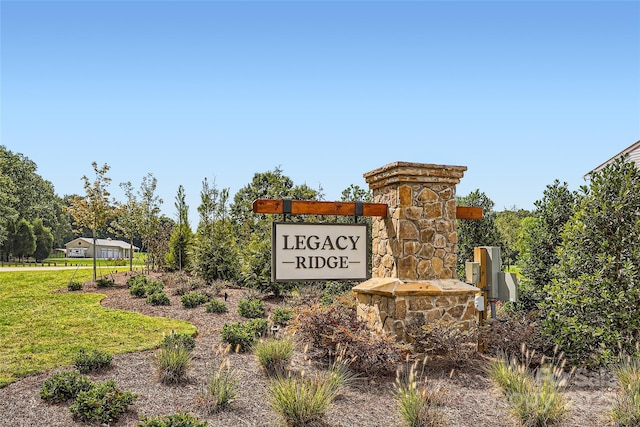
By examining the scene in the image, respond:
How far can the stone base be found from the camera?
7.02m

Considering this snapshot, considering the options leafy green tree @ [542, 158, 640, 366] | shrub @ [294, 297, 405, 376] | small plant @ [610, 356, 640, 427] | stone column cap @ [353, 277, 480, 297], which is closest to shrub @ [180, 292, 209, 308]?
shrub @ [294, 297, 405, 376]

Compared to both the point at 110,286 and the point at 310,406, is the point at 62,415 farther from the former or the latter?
the point at 110,286

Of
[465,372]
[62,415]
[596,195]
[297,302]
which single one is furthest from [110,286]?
[596,195]

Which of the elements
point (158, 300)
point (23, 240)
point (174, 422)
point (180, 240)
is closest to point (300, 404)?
point (174, 422)

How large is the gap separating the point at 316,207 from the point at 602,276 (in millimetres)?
4145

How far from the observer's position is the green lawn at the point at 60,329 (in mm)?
7957

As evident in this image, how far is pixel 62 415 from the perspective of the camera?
5438 mm

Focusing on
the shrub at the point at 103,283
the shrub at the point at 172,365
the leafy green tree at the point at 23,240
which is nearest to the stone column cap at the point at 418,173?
the shrub at the point at 172,365

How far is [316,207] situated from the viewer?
278 inches

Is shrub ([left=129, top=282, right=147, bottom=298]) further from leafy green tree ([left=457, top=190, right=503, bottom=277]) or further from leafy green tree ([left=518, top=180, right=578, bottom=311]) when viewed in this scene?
leafy green tree ([left=518, top=180, right=578, bottom=311])

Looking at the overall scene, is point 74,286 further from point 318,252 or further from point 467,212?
point 467,212

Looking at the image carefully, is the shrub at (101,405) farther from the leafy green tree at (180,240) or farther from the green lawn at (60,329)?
the leafy green tree at (180,240)

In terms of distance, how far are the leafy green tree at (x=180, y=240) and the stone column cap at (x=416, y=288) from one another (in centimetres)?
1571

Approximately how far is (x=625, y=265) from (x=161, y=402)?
244 inches
